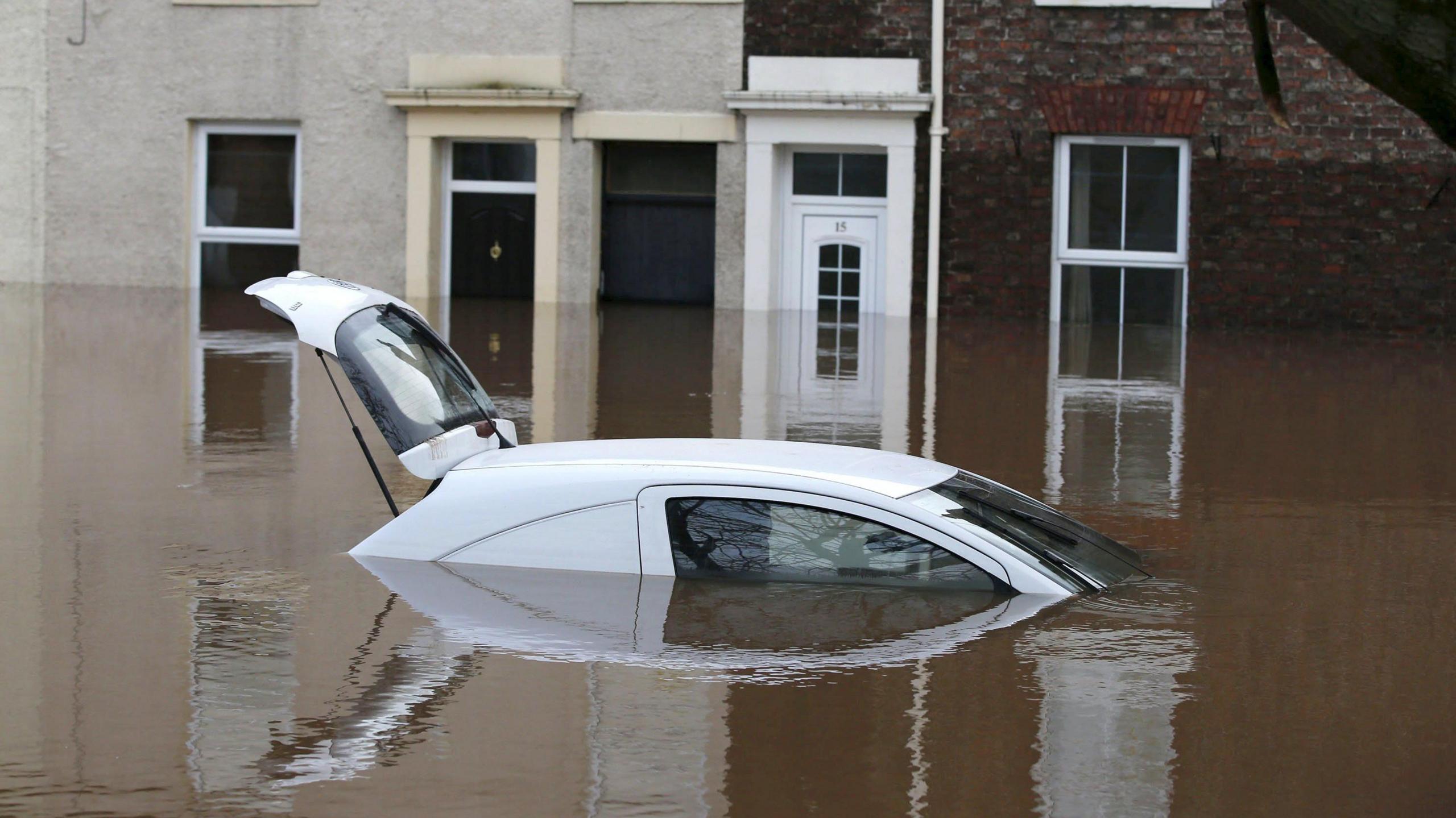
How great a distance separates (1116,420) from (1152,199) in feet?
33.7

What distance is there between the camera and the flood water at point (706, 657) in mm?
4996

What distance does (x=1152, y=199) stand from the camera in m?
23.0

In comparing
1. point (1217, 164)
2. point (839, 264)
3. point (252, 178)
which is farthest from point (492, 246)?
point (1217, 164)

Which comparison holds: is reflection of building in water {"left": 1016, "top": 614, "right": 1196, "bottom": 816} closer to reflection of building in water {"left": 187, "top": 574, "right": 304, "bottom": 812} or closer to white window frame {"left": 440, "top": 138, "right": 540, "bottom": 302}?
reflection of building in water {"left": 187, "top": 574, "right": 304, "bottom": 812}

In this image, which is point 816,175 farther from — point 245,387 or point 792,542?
point 792,542

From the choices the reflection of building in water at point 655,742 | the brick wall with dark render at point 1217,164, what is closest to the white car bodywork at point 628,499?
the reflection of building in water at point 655,742

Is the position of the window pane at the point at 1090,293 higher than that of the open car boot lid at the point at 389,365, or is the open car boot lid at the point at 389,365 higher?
the window pane at the point at 1090,293

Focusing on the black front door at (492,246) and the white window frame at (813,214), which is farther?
the black front door at (492,246)

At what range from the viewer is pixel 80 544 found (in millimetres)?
8164

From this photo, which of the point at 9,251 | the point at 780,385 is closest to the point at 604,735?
the point at 780,385

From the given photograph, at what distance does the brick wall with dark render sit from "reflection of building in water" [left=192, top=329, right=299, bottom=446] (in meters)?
8.52

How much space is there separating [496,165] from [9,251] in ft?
23.1

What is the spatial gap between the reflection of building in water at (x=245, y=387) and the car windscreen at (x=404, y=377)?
12.3ft

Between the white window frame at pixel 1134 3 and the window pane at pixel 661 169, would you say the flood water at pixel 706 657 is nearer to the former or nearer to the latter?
the white window frame at pixel 1134 3
